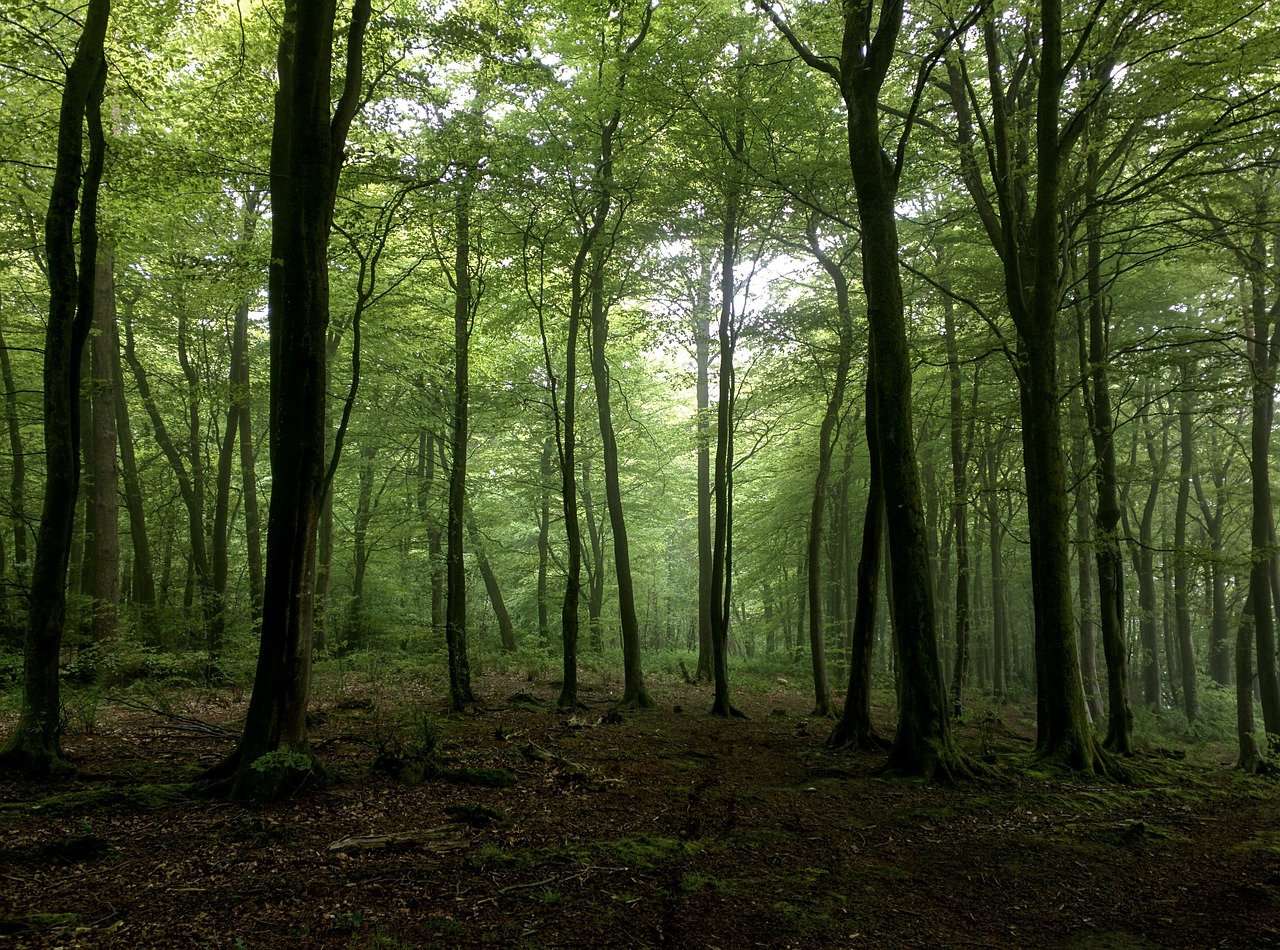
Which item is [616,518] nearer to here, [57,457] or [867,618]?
[867,618]

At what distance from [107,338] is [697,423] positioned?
42.4ft

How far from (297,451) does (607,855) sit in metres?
3.79

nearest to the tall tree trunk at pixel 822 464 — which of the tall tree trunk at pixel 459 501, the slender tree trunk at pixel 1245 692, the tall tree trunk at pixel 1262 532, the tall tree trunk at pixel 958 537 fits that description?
the tall tree trunk at pixel 958 537

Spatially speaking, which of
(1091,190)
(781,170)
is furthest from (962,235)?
(781,170)

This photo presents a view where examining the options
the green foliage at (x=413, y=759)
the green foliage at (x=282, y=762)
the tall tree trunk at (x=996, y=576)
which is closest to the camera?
the green foliage at (x=282, y=762)

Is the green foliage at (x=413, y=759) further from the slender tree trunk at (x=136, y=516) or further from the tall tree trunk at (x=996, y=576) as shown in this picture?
the tall tree trunk at (x=996, y=576)

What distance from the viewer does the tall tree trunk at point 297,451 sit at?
5.04 meters

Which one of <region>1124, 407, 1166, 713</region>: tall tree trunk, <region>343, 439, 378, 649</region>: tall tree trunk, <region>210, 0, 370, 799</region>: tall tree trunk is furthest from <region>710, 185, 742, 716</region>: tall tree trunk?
<region>1124, 407, 1166, 713</region>: tall tree trunk

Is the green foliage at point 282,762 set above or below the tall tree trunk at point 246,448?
below

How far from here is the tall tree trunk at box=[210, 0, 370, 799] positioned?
5039mm

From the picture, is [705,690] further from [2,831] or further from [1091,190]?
[2,831]

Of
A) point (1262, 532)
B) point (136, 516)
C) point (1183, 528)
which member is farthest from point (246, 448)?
point (1183, 528)

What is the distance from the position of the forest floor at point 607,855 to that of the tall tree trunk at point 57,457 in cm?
48

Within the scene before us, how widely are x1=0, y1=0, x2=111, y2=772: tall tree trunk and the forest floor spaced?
0.48m
